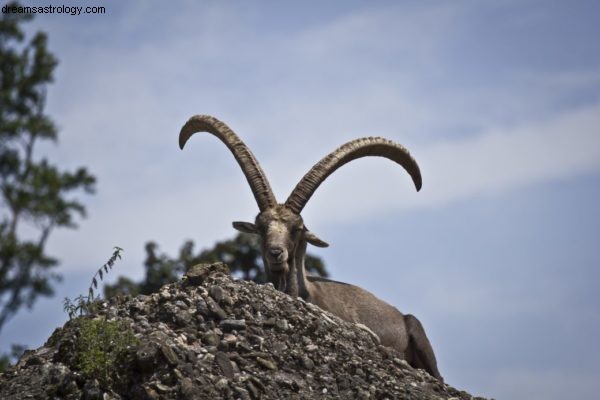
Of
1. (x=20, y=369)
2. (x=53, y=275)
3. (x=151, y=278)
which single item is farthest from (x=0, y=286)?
(x=20, y=369)

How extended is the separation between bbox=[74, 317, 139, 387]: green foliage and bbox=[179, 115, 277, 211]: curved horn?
5052mm

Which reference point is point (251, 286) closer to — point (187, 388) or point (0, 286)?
point (187, 388)

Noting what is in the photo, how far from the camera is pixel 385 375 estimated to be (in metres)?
11.7

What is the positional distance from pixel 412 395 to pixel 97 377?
11.9 feet

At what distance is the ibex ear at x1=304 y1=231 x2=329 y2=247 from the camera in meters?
15.3

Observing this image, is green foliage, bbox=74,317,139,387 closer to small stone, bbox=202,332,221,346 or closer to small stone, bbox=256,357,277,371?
small stone, bbox=202,332,221,346

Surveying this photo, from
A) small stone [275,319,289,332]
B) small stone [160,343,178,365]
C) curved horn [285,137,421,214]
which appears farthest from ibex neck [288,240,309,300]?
small stone [160,343,178,365]

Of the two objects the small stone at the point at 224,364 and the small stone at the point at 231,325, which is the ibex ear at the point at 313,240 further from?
the small stone at the point at 224,364

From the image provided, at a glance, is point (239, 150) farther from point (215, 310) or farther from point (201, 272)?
point (215, 310)

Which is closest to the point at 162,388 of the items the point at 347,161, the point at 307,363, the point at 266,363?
the point at 266,363

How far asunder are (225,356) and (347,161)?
6.41 m

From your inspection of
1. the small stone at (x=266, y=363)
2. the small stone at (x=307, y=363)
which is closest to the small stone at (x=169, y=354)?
the small stone at (x=266, y=363)

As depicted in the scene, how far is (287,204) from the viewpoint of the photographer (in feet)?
50.5

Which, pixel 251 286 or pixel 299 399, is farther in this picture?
pixel 251 286
